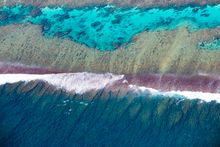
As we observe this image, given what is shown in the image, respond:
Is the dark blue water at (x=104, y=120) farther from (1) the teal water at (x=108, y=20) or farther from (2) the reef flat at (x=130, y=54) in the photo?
(1) the teal water at (x=108, y=20)

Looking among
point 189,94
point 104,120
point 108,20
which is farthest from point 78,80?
point 189,94

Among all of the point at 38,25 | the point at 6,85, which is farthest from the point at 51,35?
the point at 6,85

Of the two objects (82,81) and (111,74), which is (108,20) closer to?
(111,74)

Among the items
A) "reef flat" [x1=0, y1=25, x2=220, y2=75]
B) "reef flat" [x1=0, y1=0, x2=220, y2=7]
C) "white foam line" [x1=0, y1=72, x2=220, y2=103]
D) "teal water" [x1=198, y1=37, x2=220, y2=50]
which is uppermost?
"reef flat" [x1=0, y1=0, x2=220, y2=7]

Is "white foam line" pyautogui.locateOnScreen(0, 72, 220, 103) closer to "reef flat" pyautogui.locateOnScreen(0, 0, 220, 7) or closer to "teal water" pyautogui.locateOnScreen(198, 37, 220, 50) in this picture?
"teal water" pyautogui.locateOnScreen(198, 37, 220, 50)

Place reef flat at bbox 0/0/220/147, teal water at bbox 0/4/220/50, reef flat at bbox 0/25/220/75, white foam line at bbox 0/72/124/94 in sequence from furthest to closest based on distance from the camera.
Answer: teal water at bbox 0/4/220/50 → white foam line at bbox 0/72/124/94 → reef flat at bbox 0/25/220/75 → reef flat at bbox 0/0/220/147

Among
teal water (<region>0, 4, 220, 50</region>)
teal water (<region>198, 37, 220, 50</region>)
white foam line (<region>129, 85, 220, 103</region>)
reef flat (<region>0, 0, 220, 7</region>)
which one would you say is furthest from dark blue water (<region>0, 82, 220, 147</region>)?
reef flat (<region>0, 0, 220, 7</region>)
